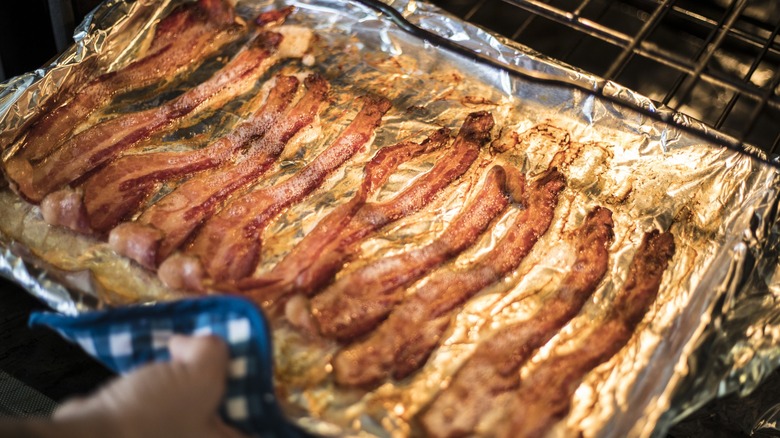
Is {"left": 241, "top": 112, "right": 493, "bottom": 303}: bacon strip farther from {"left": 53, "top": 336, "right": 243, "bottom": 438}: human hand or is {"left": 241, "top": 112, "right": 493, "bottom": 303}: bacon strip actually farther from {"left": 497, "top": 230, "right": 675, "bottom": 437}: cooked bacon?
{"left": 497, "top": 230, "right": 675, "bottom": 437}: cooked bacon

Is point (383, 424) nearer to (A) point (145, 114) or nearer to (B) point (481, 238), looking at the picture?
(B) point (481, 238)

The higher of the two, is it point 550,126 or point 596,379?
point 550,126

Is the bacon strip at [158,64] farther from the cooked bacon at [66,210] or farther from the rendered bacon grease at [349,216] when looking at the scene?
the cooked bacon at [66,210]

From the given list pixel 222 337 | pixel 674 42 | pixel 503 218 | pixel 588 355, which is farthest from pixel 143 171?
pixel 674 42

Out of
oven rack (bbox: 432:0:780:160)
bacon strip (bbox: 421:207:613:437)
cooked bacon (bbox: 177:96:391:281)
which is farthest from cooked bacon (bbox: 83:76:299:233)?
bacon strip (bbox: 421:207:613:437)

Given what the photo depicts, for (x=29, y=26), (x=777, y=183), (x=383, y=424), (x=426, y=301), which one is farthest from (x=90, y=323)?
(x=777, y=183)

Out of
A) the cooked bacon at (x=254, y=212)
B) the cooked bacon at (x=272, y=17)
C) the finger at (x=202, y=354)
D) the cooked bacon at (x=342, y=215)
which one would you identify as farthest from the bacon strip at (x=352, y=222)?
the cooked bacon at (x=272, y=17)

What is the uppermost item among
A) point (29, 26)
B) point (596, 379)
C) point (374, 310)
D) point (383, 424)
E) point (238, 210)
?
point (29, 26)
